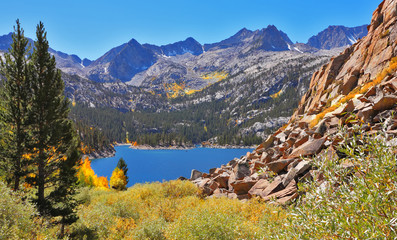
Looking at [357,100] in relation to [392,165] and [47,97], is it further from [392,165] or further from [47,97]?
[47,97]

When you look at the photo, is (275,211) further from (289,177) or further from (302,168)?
(289,177)

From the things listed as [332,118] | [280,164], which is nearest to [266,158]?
[280,164]

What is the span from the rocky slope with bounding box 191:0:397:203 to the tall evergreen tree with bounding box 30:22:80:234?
1496 centimetres

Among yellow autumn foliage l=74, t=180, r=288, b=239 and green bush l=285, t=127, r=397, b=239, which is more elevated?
green bush l=285, t=127, r=397, b=239

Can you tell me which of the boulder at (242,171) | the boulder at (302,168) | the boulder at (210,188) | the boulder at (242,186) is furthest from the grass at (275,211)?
the boulder at (242,171)

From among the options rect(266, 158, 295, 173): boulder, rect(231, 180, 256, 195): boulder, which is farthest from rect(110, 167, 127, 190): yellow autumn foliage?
rect(266, 158, 295, 173): boulder

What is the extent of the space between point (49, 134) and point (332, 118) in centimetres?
2690

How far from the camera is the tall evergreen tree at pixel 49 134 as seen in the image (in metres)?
20.7

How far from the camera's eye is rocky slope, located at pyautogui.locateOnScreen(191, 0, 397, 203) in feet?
49.3

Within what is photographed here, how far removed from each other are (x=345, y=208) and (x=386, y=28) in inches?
1234

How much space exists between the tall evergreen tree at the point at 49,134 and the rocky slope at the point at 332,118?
589 inches

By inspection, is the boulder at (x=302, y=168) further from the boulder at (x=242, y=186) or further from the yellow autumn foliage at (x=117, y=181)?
the yellow autumn foliage at (x=117, y=181)

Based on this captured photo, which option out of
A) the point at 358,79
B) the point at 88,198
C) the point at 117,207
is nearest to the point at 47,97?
the point at 117,207

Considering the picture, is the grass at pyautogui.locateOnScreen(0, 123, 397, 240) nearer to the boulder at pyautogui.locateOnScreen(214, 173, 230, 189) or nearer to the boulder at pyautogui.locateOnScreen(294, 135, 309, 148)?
the boulder at pyautogui.locateOnScreen(214, 173, 230, 189)
